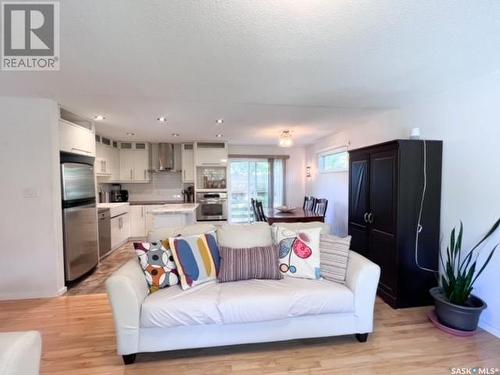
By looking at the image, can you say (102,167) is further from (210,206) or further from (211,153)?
(210,206)

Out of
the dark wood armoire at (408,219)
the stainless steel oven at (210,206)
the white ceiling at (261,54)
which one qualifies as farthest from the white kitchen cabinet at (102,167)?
the dark wood armoire at (408,219)

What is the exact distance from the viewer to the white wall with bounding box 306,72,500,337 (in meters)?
2.34

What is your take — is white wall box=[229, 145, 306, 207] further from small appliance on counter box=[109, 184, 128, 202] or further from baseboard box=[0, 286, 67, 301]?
baseboard box=[0, 286, 67, 301]

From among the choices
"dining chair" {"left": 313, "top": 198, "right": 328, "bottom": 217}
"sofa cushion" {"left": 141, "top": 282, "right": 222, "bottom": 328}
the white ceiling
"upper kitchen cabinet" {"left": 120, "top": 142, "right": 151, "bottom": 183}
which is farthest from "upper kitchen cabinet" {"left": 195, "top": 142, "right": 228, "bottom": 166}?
"sofa cushion" {"left": 141, "top": 282, "right": 222, "bottom": 328}

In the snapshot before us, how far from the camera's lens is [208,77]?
2.44 m

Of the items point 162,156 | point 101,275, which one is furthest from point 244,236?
point 162,156

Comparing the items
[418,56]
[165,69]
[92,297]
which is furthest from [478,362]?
[92,297]

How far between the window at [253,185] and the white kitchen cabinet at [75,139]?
368 centimetres

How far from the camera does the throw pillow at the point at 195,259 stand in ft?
7.20

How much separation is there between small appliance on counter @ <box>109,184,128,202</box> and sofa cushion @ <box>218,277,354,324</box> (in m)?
4.95

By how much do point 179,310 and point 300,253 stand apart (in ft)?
3.83

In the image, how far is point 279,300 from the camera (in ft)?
6.59

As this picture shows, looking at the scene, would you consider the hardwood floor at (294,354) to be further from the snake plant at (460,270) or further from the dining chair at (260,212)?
the dining chair at (260,212)

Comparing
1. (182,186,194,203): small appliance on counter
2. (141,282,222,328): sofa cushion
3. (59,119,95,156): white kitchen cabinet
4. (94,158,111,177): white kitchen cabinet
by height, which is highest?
(59,119,95,156): white kitchen cabinet
